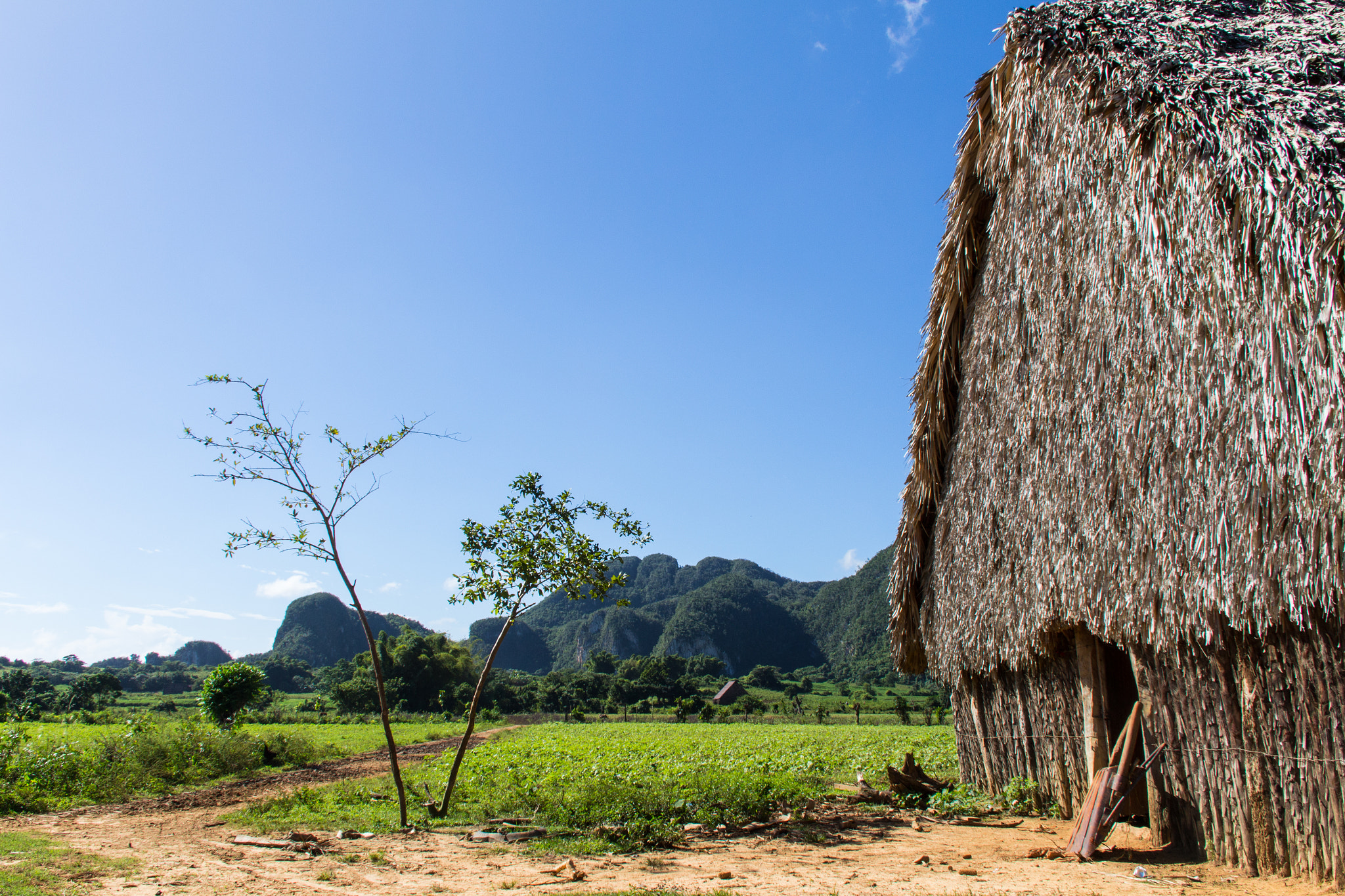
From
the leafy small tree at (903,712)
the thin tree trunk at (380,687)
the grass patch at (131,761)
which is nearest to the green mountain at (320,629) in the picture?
the leafy small tree at (903,712)

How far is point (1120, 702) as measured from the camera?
21.8 feet

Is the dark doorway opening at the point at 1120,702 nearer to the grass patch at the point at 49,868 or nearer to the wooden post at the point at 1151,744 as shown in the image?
the wooden post at the point at 1151,744

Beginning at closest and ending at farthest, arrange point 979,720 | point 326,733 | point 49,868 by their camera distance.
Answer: point 49,868, point 979,720, point 326,733

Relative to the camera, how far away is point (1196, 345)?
4164 mm

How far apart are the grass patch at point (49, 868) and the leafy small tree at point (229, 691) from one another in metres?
14.6

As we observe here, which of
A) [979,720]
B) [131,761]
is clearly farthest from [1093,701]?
[131,761]

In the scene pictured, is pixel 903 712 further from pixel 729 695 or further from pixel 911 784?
pixel 911 784

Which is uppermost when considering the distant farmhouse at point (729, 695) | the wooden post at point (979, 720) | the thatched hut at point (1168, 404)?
the thatched hut at point (1168, 404)

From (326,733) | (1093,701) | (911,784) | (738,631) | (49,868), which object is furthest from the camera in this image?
(738,631)

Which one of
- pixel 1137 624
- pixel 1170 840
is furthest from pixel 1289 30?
pixel 1170 840

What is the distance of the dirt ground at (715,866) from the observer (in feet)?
14.1

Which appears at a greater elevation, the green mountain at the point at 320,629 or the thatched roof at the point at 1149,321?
the thatched roof at the point at 1149,321

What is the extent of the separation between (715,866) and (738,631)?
86728mm

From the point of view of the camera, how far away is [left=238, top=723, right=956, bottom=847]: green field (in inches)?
267
